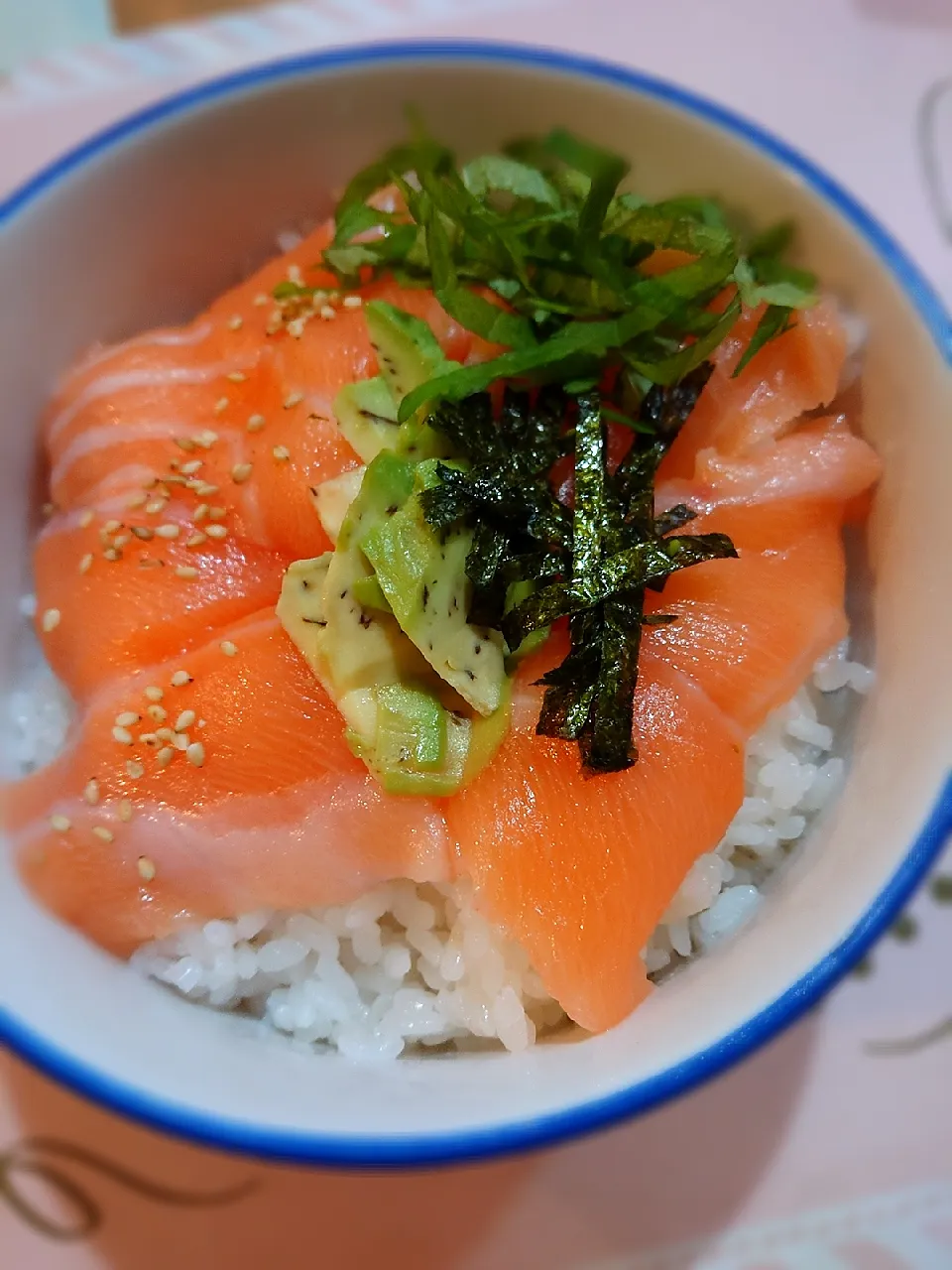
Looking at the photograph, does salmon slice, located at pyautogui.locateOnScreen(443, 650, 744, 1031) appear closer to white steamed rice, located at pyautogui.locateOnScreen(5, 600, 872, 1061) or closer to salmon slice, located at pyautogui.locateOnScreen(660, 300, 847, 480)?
white steamed rice, located at pyautogui.locateOnScreen(5, 600, 872, 1061)

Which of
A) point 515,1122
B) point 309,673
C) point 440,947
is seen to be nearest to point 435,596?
point 309,673

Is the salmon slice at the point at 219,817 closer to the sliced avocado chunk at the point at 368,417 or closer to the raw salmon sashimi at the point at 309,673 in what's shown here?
the raw salmon sashimi at the point at 309,673

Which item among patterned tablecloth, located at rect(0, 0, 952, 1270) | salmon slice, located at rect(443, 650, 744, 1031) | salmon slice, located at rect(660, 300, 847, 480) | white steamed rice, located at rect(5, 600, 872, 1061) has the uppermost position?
salmon slice, located at rect(660, 300, 847, 480)

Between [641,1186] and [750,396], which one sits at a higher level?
[750,396]

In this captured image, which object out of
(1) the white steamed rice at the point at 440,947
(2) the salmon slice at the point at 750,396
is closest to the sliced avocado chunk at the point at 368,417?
(2) the salmon slice at the point at 750,396

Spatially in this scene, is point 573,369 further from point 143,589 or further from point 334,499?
point 143,589

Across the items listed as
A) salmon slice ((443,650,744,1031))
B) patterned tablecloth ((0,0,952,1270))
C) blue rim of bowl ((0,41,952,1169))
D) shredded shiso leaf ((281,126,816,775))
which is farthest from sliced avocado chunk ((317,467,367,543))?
patterned tablecloth ((0,0,952,1270))
